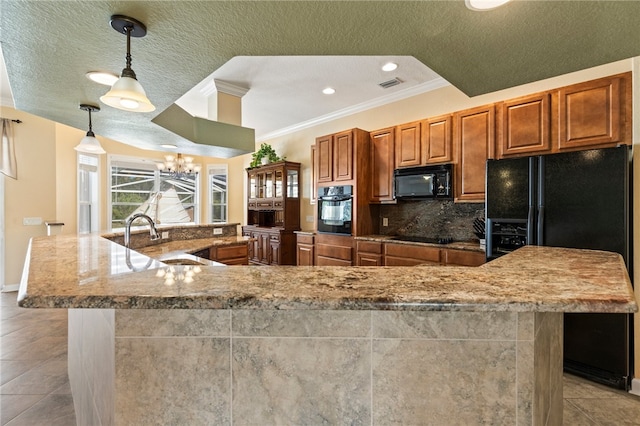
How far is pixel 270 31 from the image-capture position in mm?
1379

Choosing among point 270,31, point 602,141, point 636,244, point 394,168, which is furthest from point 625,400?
point 270,31

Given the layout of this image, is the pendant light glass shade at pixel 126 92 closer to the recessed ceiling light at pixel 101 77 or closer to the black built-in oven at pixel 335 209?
the recessed ceiling light at pixel 101 77

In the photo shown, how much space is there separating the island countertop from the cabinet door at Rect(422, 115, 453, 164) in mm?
2405

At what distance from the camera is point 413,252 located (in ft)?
11.1

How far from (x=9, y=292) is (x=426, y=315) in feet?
20.2

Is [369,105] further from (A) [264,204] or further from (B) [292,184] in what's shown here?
(A) [264,204]

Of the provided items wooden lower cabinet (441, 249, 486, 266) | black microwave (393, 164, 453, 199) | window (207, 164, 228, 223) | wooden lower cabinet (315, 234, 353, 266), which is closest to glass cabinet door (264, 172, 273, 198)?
wooden lower cabinet (315, 234, 353, 266)

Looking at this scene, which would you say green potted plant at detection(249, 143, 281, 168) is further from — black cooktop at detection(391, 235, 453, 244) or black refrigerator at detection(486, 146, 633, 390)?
black refrigerator at detection(486, 146, 633, 390)

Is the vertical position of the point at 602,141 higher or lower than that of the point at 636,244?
higher

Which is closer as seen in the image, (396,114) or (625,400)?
(625,400)

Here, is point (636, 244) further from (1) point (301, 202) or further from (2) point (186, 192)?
(2) point (186, 192)

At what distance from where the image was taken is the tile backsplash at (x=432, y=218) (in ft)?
11.7

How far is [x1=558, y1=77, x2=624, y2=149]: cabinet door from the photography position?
235 cm

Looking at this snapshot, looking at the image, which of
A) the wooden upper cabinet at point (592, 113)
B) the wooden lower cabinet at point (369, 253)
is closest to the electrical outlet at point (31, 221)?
the wooden lower cabinet at point (369, 253)
